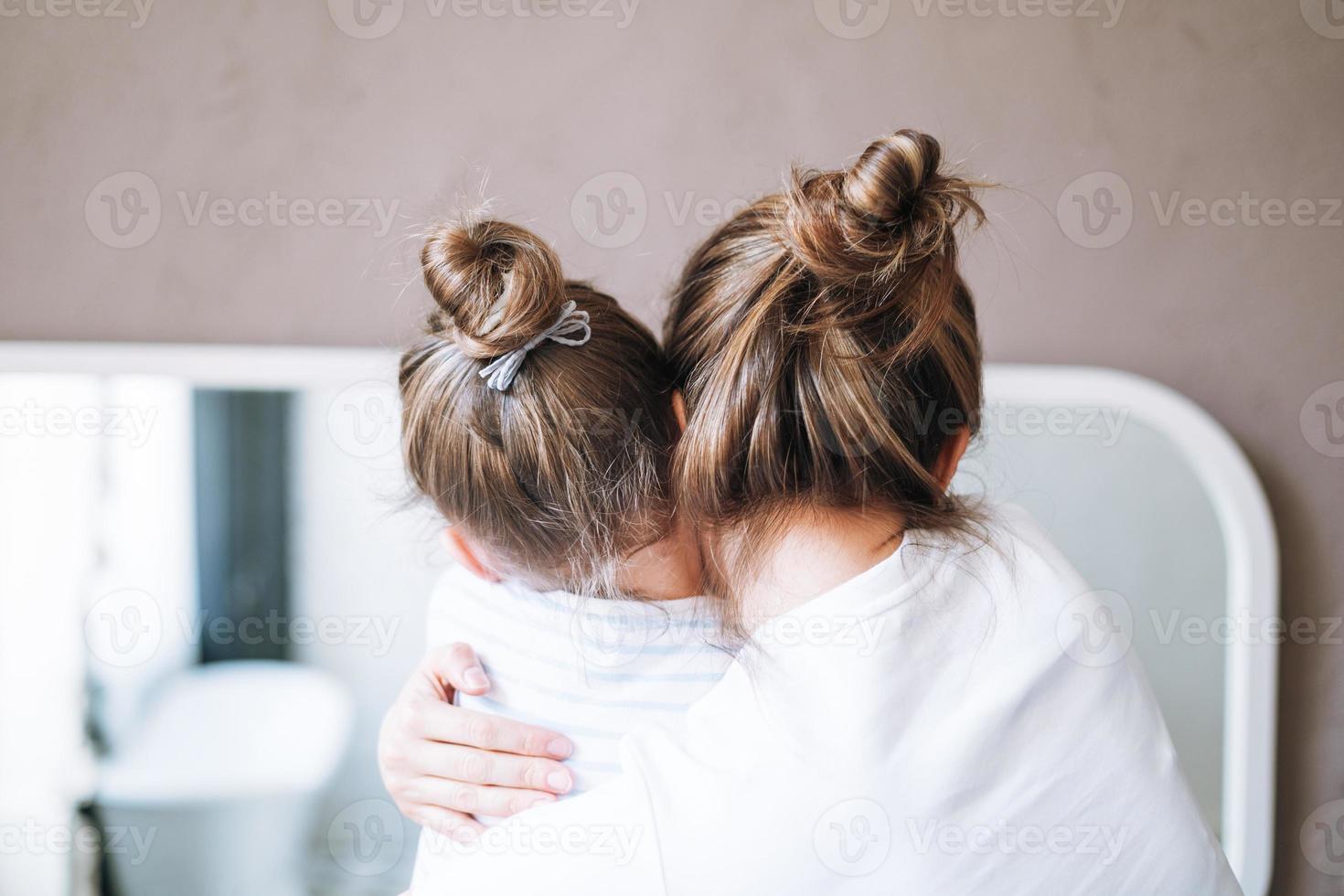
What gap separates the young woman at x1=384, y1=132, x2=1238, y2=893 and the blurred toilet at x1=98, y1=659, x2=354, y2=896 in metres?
0.50

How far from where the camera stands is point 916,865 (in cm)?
51

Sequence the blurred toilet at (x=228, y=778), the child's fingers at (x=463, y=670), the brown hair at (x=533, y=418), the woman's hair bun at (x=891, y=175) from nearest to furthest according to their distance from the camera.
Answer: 1. the woman's hair bun at (x=891, y=175)
2. the brown hair at (x=533, y=418)
3. the child's fingers at (x=463, y=670)
4. the blurred toilet at (x=228, y=778)

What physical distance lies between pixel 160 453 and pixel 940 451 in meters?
0.88

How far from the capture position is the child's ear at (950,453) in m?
0.61

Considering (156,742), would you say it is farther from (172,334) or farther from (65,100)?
(65,100)

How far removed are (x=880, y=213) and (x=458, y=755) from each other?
1.76 ft

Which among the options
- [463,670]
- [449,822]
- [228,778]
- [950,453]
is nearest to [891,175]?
[950,453]

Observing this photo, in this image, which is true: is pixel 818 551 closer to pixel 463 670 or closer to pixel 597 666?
pixel 597 666

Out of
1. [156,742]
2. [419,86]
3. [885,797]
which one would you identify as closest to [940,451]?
[885,797]

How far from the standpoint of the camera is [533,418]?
23.4 inches

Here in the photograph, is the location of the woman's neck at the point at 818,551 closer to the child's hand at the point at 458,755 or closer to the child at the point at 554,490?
the child at the point at 554,490

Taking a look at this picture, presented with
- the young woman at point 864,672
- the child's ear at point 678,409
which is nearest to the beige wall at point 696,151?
the child's ear at point 678,409

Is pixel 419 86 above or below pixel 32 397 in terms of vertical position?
above

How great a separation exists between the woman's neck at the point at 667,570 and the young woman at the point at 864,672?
98 millimetres
